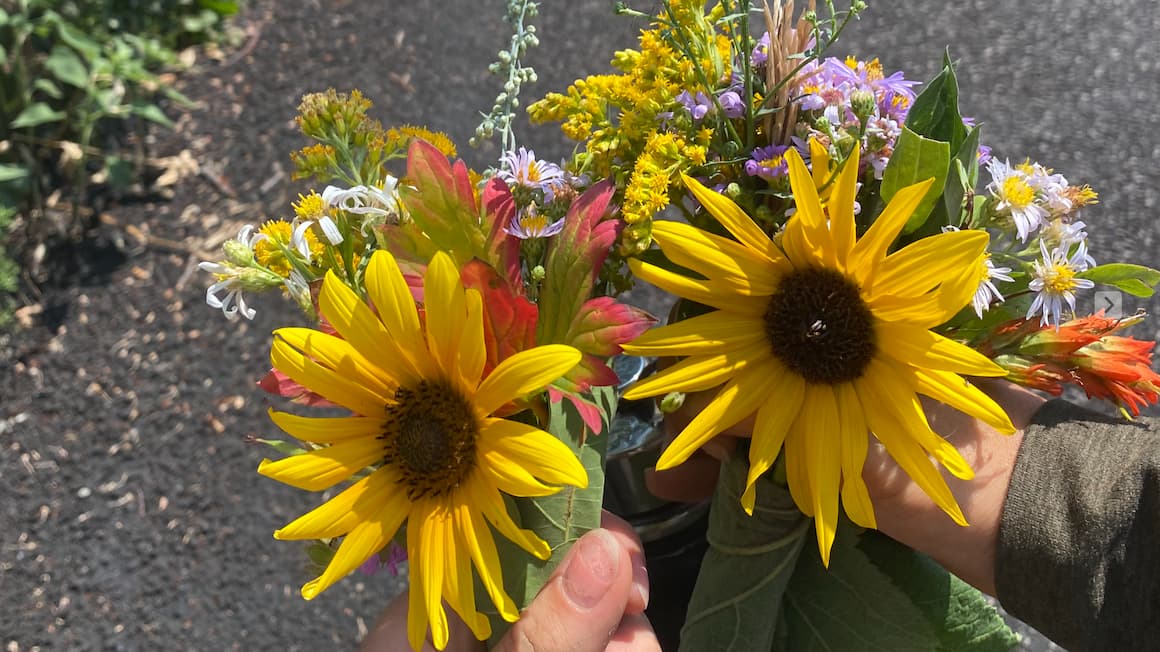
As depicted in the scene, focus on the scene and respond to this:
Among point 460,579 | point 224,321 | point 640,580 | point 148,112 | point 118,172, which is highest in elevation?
point 460,579

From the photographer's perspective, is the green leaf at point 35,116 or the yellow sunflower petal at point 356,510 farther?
the green leaf at point 35,116

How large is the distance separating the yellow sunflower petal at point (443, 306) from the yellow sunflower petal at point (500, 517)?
8 centimetres

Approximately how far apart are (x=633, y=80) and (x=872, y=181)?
174mm

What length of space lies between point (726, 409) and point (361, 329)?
22 centimetres

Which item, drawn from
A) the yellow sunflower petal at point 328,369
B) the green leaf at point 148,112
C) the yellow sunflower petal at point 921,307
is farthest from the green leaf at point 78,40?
the yellow sunflower petal at point 921,307

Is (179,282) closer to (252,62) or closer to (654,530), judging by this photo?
(252,62)

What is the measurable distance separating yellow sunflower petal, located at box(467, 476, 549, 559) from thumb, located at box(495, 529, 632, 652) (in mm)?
53

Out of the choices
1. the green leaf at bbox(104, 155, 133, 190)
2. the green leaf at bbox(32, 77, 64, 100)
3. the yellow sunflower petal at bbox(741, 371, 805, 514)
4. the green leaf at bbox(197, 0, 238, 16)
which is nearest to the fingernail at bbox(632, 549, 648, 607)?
the yellow sunflower petal at bbox(741, 371, 805, 514)

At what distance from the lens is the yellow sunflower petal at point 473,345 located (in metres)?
0.48

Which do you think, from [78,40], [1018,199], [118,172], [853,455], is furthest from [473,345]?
[78,40]

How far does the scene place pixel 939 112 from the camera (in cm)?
57

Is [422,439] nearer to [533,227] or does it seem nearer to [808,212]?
[533,227]

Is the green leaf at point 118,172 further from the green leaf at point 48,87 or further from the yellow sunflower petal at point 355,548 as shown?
the yellow sunflower petal at point 355,548

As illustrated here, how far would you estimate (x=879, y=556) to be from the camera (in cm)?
68
